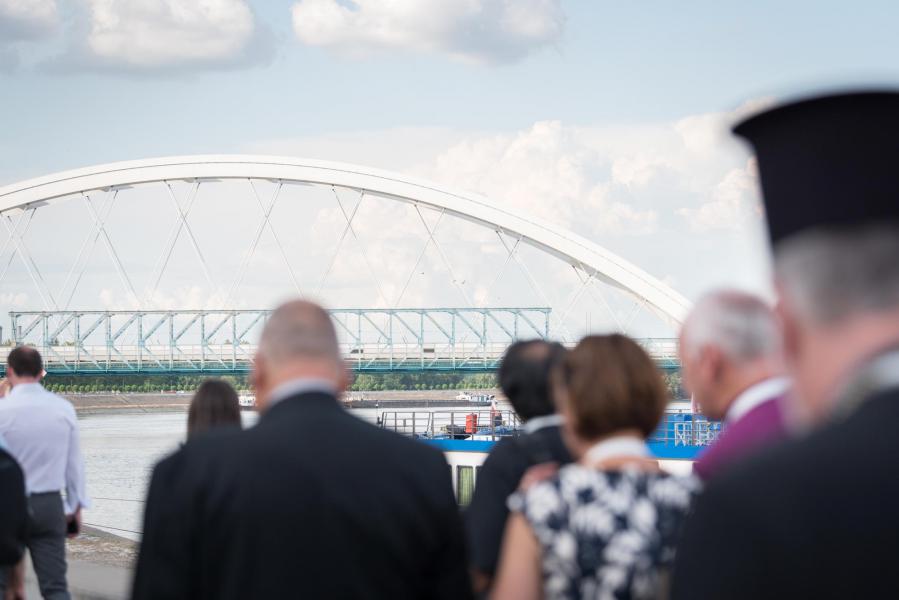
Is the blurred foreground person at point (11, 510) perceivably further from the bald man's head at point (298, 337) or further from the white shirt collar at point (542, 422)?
the bald man's head at point (298, 337)

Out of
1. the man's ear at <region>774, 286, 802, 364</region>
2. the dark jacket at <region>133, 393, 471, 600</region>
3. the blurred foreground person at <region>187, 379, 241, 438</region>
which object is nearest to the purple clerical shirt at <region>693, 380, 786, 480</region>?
the dark jacket at <region>133, 393, 471, 600</region>

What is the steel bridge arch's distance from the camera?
50719 millimetres

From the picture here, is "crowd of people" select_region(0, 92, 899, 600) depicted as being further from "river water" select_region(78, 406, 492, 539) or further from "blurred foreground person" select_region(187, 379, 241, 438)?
"river water" select_region(78, 406, 492, 539)

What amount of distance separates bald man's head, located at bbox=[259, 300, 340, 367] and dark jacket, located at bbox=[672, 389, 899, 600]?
6.63 feet

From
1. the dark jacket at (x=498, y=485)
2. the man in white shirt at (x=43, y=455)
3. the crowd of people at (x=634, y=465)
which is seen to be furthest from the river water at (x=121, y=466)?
the crowd of people at (x=634, y=465)

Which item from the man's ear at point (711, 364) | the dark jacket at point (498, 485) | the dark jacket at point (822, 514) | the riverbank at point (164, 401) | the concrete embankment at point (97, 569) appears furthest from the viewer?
the riverbank at point (164, 401)

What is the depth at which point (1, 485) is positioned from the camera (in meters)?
6.46

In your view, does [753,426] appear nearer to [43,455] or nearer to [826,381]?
[826,381]

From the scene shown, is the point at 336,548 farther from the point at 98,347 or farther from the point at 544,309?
the point at 544,309

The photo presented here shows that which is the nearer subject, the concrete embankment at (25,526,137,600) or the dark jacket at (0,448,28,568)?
the dark jacket at (0,448,28,568)

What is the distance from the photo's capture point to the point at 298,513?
3.08m

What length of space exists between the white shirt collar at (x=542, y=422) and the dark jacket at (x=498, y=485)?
0.31 feet

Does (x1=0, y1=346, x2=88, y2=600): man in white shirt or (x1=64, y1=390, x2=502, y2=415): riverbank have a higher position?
(x1=0, y1=346, x2=88, y2=600): man in white shirt

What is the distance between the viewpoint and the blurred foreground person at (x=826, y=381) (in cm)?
149
